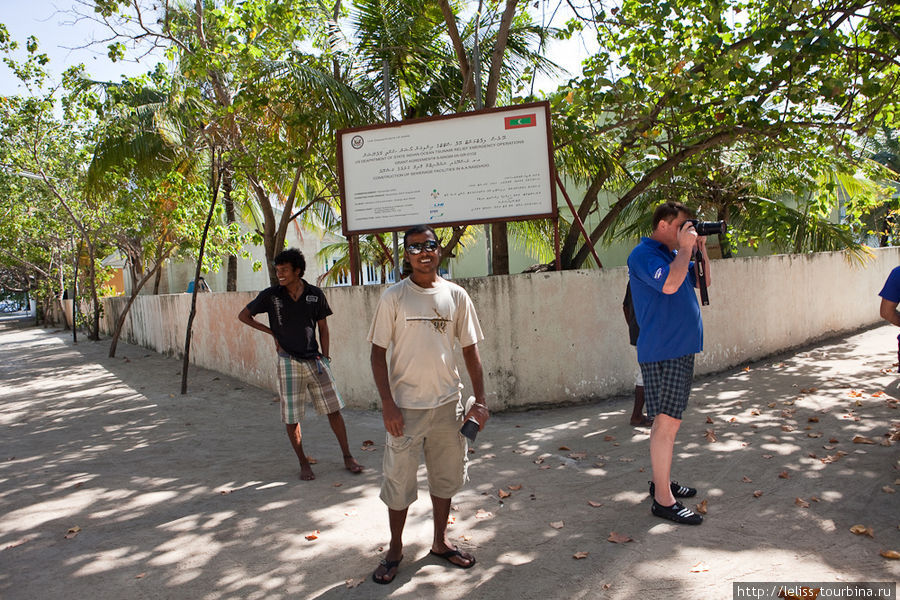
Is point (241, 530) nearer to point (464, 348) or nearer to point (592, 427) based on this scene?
point (464, 348)

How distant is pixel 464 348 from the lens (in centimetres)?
342

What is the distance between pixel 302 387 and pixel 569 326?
317cm

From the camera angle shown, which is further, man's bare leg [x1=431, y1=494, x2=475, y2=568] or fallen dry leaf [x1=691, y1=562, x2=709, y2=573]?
man's bare leg [x1=431, y1=494, x2=475, y2=568]

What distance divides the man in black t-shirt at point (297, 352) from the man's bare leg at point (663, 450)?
2326 mm

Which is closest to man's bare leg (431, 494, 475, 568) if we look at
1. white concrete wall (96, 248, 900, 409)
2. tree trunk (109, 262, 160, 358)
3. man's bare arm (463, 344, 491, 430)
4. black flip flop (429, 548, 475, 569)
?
black flip flop (429, 548, 475, 569)

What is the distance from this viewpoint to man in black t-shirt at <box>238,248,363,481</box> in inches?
200

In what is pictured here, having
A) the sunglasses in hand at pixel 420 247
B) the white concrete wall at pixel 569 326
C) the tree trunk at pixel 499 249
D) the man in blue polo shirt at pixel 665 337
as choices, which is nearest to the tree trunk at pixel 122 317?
the white concrete wall at pixel 569 326

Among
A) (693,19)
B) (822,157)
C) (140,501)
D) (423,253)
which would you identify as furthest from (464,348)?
(822,157)

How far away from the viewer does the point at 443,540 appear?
3.52 metres

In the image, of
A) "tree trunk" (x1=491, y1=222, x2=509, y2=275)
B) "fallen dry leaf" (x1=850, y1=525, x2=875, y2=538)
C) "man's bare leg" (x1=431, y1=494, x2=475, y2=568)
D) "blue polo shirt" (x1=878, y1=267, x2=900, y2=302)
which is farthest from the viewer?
"tree trunk" (x1=491, y1=222, x2=509, y2=275)

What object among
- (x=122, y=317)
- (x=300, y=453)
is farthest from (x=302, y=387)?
(x=122, y=317)

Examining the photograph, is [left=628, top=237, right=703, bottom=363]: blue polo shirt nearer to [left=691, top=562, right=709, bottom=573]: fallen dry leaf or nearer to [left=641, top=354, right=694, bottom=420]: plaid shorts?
[left=641, top=354, right=694, bottom=420]: plaid shorts

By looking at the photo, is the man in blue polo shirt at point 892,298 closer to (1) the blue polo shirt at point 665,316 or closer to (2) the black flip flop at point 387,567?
(1) the blue polo shirt at point 665,316

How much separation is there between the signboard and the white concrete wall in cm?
77
